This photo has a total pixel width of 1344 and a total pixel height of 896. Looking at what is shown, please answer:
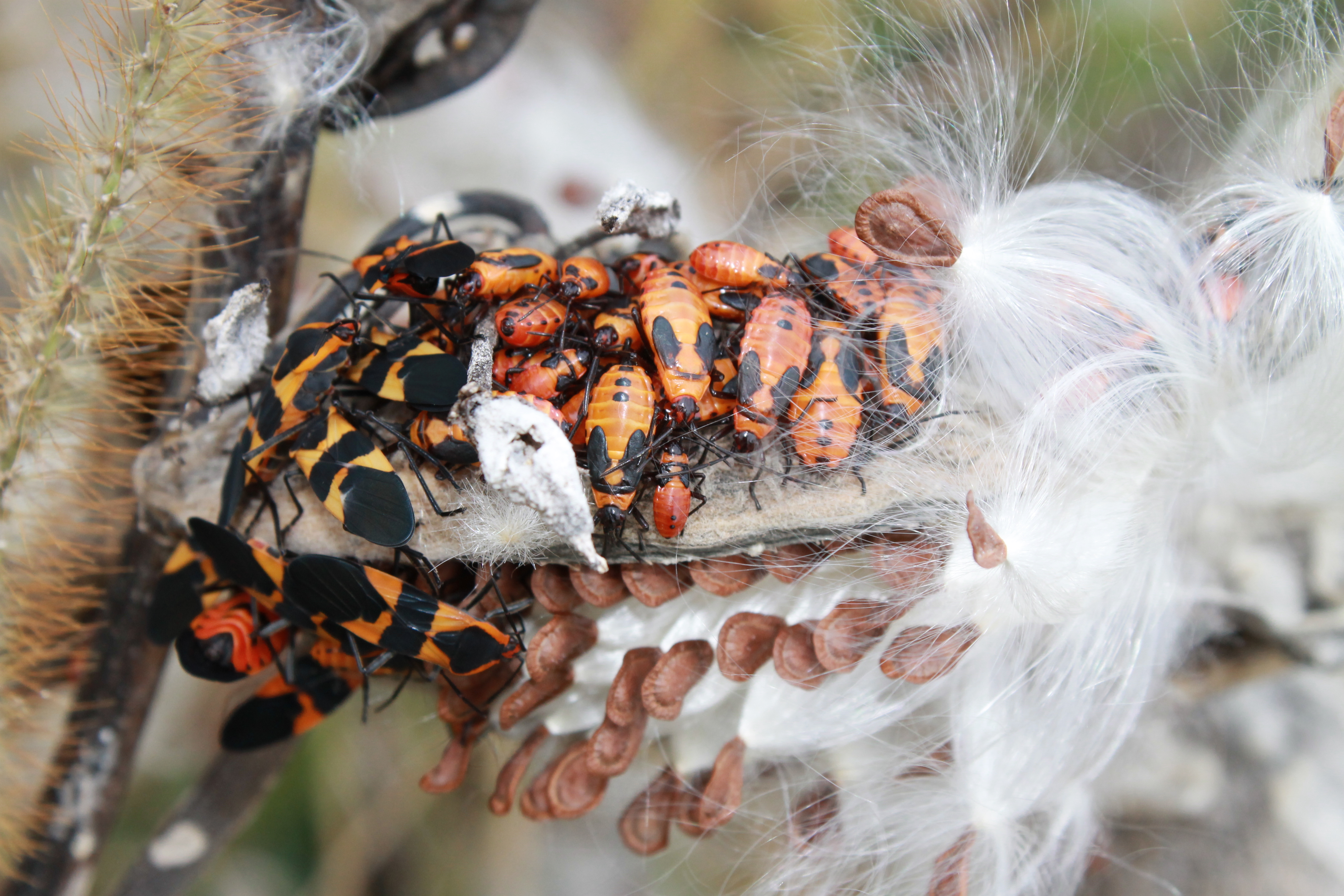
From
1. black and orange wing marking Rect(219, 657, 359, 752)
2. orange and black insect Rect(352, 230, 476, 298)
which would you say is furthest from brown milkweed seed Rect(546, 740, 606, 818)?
orange and black insect Rect(352, 230, 476, 298)

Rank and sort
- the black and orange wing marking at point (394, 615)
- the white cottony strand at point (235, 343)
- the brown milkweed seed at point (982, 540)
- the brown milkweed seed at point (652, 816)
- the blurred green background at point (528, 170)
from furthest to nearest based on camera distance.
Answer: the blurred green background at point (528, 170), the brown milkweed seed at point (652, 816), the white cottony strand at point (235, 343), the black and orange wing marking at point (394, 615), the brown milkweed seed at point (982, 540)

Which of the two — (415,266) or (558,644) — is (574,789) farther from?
(415,266)

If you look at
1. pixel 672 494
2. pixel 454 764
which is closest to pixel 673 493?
pixel 672 494

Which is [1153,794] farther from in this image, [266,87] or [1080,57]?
[266,87]

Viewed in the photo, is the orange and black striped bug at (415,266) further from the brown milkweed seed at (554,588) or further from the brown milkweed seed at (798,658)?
the brown milkweed seed at (798,658)

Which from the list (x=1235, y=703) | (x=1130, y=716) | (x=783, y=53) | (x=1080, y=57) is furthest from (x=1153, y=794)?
(x=783, y=53)

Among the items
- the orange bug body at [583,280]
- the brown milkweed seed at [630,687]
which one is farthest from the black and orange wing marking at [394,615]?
the orange bug body at [583,280]
